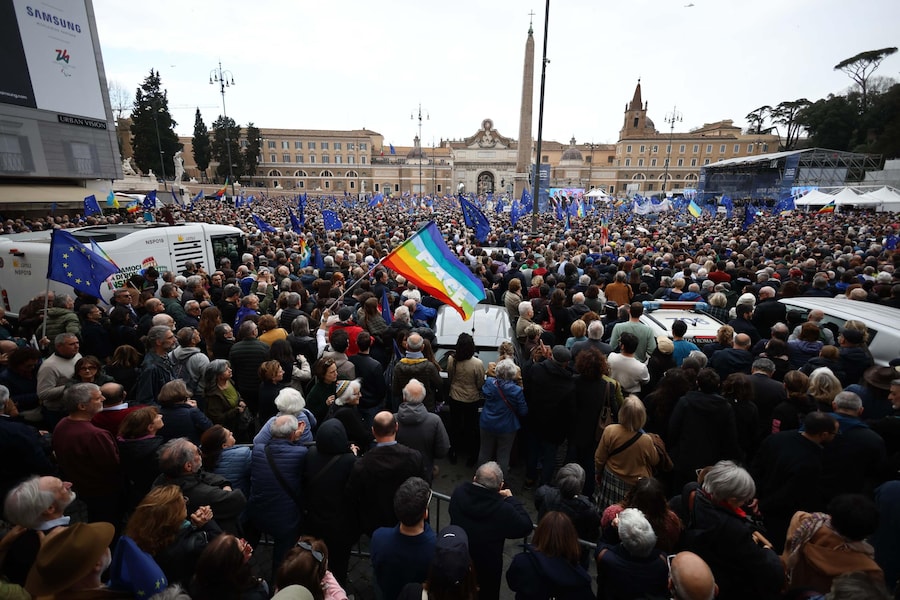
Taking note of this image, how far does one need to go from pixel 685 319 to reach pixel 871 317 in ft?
6.58

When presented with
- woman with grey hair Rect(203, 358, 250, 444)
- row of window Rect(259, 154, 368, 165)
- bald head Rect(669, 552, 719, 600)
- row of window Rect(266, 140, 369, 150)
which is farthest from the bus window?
row of window Rect(266, 140, 369, 150)

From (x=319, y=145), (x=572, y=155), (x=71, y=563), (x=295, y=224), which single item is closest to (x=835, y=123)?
(x=572, y=155)

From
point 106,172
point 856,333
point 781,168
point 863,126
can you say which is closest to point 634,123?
point 863,126

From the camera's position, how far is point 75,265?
5445mm

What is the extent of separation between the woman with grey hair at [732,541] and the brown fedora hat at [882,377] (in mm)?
2227

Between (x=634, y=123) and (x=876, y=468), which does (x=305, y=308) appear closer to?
(x=876, y=468)

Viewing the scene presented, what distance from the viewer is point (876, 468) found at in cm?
296

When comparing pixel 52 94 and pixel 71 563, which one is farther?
pixel 52 94

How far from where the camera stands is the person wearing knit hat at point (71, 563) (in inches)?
67.9

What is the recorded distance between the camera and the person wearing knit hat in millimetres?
1726

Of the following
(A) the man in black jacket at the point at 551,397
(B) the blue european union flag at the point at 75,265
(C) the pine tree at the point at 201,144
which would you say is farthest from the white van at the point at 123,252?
(C) the pine tree at the point at 201,144

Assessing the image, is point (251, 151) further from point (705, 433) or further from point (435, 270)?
point (705, 433)

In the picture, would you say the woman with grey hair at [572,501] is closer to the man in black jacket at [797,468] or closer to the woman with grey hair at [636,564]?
the woman with grey hair at [636,564]

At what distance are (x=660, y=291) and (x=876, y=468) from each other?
505 cm
